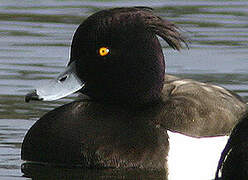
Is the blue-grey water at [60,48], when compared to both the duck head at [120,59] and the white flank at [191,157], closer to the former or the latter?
the duck head at [120,59]

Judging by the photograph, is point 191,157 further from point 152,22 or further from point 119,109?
point 152,22

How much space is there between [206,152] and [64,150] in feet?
3.28

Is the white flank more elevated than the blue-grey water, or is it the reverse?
the white flank

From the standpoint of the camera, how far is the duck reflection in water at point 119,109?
8391 millimetres

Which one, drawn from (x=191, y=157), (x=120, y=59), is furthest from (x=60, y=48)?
(x=191, y=157)

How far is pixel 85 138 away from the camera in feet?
27.7

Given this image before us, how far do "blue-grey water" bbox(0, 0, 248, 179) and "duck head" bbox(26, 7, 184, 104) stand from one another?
2.43ft

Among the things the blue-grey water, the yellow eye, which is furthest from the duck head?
the blue-grey water

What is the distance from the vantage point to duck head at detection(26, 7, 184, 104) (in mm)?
8648

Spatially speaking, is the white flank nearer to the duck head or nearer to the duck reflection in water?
the duck reflection in water

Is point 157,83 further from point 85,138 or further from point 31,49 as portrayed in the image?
point 31,49

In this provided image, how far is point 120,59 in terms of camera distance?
28.7ft

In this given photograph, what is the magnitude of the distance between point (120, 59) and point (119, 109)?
36 cm

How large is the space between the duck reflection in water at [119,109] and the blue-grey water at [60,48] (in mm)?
372
